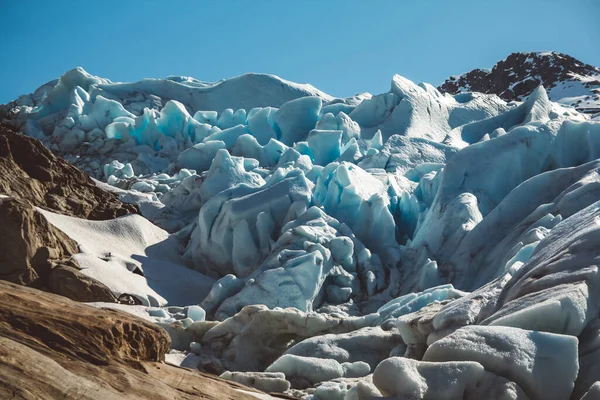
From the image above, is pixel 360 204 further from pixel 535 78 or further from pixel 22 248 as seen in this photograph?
pixel 535 78

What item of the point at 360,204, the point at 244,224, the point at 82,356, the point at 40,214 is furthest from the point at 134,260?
the point at 82,356

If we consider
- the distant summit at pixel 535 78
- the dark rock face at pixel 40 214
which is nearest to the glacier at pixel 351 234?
the dark rock face at pixel 40 214

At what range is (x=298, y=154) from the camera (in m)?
18.2

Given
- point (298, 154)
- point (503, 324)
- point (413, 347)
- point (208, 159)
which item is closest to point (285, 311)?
point (413, 347)

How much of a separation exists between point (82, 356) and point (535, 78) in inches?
1760

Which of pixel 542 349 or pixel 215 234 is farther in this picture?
pixel 215 234

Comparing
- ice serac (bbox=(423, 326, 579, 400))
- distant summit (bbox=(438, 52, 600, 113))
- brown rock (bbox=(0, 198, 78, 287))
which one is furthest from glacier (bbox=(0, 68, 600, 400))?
distant summit (bbox=(438, 52, 600, 113))

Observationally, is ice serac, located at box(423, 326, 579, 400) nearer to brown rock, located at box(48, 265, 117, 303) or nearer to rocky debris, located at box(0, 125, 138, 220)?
brown rock, located at box(48, 265, 117, 303)

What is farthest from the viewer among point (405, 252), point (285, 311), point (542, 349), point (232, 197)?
point (232, 197)

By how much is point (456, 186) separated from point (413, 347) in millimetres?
8186

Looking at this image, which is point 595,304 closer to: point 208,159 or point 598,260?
point 598,260

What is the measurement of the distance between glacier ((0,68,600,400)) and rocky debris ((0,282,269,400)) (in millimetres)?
974

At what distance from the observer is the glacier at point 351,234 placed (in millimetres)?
4137

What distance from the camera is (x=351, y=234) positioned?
521 inches
